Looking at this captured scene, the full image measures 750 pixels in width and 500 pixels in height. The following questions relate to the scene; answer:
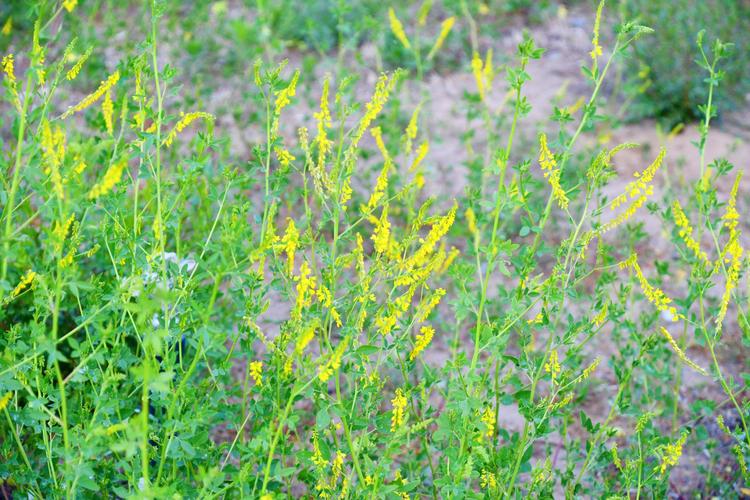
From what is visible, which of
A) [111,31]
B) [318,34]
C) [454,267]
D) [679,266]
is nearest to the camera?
[454,267]

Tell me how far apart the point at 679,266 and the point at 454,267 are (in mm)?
2234

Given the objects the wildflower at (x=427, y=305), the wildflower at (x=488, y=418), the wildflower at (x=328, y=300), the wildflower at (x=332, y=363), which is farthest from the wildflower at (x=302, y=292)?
the wildflower at (x=488, y=418)

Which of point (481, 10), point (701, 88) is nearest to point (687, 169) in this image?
point (701, 88)

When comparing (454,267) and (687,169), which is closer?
(454,267)

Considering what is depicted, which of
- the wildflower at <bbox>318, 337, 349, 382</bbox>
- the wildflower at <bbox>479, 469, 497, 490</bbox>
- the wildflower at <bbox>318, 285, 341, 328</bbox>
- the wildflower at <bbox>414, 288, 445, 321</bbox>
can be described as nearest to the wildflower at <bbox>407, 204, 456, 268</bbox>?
the wildflower at <bbox>414, 288, 445, 321</bbox>

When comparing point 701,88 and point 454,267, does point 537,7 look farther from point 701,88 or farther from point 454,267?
point 454,267

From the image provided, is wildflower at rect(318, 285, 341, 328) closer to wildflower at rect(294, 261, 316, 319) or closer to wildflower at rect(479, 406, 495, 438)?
wildflower at rect(294, 261, 316, 319)

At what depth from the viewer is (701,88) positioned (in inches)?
199

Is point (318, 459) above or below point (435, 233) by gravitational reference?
below

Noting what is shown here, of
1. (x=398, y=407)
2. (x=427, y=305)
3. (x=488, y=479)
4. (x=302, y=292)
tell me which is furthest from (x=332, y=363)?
(x=488, y=479)

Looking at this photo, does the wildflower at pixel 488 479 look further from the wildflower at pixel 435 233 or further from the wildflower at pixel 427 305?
the wildflower at pixel 435 233

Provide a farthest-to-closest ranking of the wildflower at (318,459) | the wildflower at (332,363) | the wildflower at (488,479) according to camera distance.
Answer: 1. the wildflower at (488,479)
2. the wildflower at (318,459)
3. the wildflower at (332,363)

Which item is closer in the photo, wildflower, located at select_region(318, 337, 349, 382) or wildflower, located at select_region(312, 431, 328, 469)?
wildflower, located at select_region(318, 337, 349, 382)

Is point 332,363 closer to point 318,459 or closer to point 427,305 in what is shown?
point 318,459
